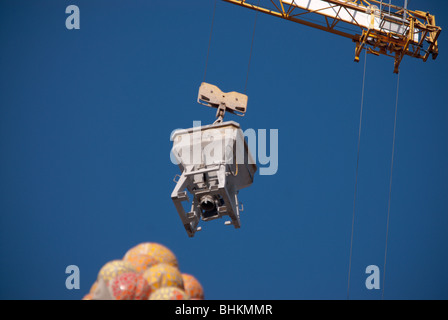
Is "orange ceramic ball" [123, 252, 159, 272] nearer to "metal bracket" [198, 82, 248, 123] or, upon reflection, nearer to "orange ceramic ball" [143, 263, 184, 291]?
"orange ceramic ball" [143, 263, 184, 291]

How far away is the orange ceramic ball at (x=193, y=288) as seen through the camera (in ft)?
137

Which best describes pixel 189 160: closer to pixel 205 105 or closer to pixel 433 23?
pixel 205 105

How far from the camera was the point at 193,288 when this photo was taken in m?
42.1

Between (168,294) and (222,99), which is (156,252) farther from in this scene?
(222,99)

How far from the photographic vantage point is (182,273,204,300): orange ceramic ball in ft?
137

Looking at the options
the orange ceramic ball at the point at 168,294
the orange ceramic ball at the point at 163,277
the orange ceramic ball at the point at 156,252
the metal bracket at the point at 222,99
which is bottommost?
the orange ceramic ball at the point at 168,294

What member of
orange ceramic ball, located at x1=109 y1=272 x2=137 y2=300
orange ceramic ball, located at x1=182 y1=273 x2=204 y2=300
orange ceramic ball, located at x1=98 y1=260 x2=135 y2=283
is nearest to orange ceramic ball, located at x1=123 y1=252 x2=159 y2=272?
orange ceramic ball, located at x1=98 y1=260 x2=135 y2=283

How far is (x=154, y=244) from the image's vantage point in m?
43.2

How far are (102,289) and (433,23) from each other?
46.2 m

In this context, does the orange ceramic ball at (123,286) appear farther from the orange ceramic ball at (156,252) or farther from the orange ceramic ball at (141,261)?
the orange ceramic ball at (156,252)

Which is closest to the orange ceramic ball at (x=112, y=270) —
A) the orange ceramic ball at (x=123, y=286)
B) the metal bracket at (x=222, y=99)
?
the orange ceramic ball at (x=123, y=286)

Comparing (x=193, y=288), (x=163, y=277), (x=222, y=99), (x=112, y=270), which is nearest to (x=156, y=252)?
(x=193, y=288)
